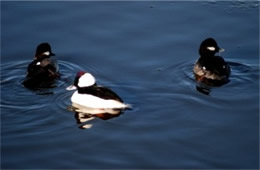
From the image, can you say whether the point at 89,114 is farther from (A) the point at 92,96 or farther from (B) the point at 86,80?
(B) the point at 86,80

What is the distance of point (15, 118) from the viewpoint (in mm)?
9328

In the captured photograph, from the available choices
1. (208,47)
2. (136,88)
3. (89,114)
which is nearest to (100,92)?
(89,114)

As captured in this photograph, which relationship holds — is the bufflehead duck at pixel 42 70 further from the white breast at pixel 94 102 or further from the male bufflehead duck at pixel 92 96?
the white breast at pixel 94 102

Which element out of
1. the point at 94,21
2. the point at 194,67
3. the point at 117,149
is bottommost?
the point at 117,149

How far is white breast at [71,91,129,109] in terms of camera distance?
9.61 meters

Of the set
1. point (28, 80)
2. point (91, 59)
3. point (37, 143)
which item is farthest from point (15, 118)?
point (91, 59)

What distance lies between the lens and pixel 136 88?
416 inches

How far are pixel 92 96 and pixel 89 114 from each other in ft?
1.15

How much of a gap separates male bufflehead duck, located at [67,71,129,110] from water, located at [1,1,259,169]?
0.26 meters

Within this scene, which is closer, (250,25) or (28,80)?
(28,80)

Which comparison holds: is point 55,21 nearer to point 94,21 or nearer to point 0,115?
point 94,21

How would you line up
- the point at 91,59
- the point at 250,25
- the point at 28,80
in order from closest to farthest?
1. the point at 28,80
2. the point at 91,59
3. the point at 250,25

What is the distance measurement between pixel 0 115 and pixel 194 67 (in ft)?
14.4

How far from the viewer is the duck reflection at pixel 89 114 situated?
9.36 m
